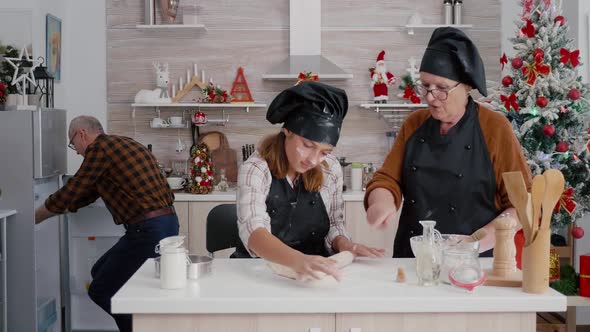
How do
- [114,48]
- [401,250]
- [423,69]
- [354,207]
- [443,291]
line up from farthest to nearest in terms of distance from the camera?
1. [114,48]
2. [354,207]
3. [401,250]
4. [423,69]
5. [443,291]

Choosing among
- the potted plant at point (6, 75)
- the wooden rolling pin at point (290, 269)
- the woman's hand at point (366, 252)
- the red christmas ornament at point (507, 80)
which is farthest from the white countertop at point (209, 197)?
the wooden rolling pin at point (290, 269)

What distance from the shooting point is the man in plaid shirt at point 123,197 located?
391 centimetres

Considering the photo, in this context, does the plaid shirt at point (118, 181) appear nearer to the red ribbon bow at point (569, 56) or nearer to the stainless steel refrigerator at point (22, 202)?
the stainless steel refrigerator at point (22, 202)

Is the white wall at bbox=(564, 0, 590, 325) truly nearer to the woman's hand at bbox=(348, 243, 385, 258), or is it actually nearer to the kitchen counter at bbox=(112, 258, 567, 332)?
the woman's hand at bbox=(348, 243, 385, 258)

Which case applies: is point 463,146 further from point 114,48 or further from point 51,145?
point 114,48

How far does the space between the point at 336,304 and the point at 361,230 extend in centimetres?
318

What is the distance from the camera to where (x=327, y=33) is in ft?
18.2

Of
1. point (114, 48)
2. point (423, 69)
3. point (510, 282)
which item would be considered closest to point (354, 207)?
point (114, 48)

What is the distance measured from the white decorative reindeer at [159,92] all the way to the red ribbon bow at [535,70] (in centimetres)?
263

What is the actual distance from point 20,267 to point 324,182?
239 centimetres

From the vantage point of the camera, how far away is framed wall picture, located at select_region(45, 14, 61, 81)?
16.3 ft

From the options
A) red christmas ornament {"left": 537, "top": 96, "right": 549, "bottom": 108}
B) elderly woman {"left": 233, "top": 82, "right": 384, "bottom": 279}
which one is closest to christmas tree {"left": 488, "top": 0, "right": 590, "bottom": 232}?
red christmas ornament {"left": 537, "top": 96, "right": 549, "bottom": 108}

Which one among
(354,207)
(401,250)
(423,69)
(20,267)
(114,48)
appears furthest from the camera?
(114,48)

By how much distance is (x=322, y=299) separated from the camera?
77.7 inches
